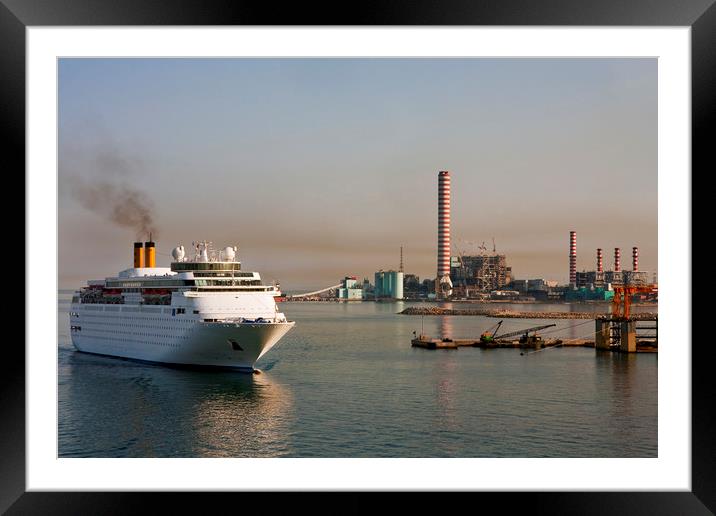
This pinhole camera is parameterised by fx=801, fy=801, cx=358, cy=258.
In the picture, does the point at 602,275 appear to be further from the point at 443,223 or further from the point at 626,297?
the point at 626,297

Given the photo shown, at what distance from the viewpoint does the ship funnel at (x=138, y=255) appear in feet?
45.6

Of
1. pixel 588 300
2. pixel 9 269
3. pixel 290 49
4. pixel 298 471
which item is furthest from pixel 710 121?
pixel 588 300

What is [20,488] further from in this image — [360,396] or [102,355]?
[102,355]

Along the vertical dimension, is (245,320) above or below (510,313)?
above

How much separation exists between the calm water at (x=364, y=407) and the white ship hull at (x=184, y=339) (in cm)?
21

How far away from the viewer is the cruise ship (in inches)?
439

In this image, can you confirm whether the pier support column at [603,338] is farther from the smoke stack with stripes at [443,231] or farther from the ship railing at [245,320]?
the smoke stack with stripes at [443,231]

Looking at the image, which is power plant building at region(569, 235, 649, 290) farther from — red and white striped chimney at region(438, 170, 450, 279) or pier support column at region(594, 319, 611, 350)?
pier support column at region(594, 319, 611, 350)

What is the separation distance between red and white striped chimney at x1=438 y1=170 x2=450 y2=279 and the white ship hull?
76.4 feet

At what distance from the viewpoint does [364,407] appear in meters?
8.79

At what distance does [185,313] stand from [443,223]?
25.1 m

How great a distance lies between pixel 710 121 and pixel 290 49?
1935 mm

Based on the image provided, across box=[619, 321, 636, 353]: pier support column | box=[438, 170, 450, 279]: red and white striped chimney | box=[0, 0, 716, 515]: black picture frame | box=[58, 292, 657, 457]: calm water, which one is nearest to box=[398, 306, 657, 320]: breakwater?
box=[438, 170, 450, 279]: red and white striped chimney

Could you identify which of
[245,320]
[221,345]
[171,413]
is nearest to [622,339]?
[245,320]
